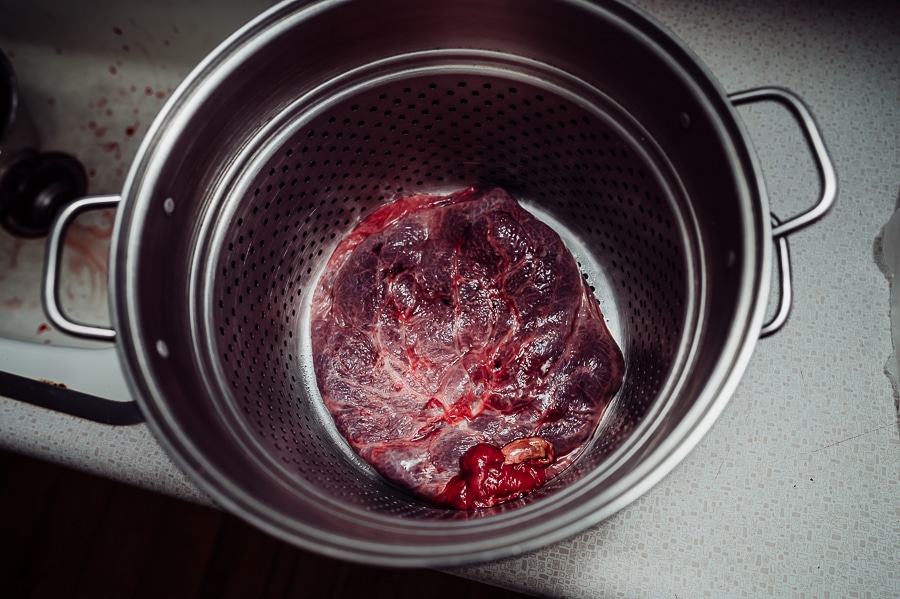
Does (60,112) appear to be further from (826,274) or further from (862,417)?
(862,417)

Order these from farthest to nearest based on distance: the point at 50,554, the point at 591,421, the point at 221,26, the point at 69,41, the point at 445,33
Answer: the point at 50,554 < the point at 69,41 < the point at 221,26 < the point at 591,421 < the point at 445,33

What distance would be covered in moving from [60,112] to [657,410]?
7.36ft

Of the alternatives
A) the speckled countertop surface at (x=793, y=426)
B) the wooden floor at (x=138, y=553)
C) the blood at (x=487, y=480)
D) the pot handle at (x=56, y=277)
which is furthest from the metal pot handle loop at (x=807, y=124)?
the wooden floor at (x=138, y=553)

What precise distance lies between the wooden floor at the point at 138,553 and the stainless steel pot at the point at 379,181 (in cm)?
106

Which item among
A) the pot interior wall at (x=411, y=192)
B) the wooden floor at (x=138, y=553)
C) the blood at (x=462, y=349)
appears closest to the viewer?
the pot interior wall at (x=411, y=192)

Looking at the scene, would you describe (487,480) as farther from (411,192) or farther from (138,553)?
(138,553)

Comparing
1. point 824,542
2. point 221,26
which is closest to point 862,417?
point 824,542

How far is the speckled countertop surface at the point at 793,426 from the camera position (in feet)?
4.04

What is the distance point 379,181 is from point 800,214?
92cm

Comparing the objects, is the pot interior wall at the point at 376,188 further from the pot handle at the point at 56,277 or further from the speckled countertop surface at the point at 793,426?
the speckled countertop surface at the point at 793,426

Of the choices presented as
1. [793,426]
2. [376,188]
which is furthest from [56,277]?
[793,426]

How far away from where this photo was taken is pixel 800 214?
99 centimetres

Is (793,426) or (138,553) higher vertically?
(793,426)

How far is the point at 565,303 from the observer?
53.1 inches
